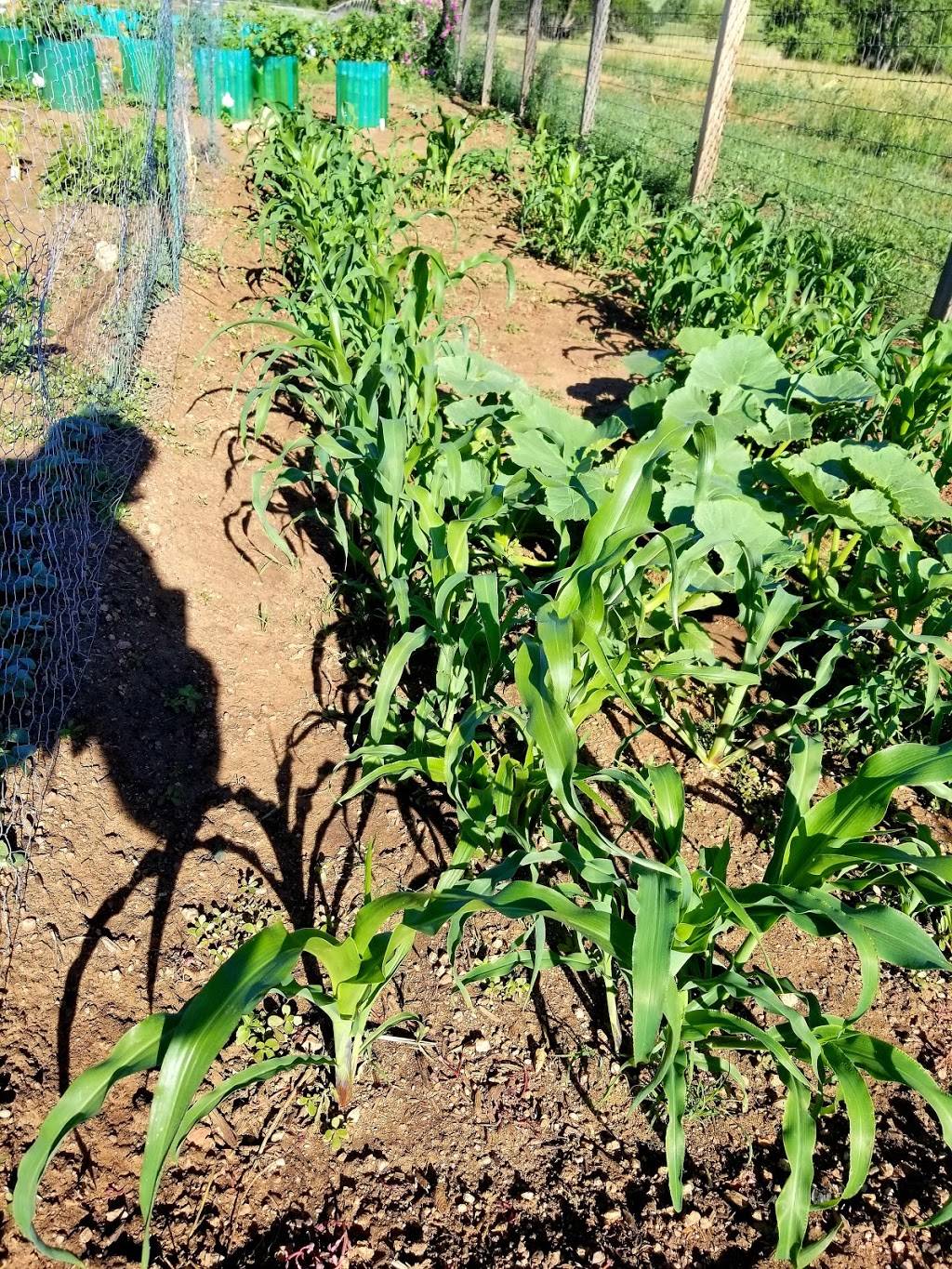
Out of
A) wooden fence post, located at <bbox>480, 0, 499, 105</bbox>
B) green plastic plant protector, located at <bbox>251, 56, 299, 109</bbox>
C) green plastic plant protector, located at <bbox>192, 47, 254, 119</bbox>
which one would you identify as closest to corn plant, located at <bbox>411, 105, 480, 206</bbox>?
green plastic plant protector, located at <bbox>192, 47, 254, 119</bbox>

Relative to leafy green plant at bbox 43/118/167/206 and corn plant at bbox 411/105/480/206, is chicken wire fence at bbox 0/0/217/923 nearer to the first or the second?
leafy green plant at bbox 43/118/167/206

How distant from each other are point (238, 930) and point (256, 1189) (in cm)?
48

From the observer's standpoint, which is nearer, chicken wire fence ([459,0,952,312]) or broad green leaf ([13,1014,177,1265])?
broad green leaf ([13,1014,177,1265])

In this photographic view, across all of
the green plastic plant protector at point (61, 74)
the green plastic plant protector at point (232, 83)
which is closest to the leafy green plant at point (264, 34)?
the green plastic plant protector at point (232, 83)

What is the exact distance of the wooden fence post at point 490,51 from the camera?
9180 mm

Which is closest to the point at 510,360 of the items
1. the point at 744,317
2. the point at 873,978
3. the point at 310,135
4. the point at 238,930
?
the point at 744,317

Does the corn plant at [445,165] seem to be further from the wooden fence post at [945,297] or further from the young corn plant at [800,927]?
the young corn plant at [800,927]

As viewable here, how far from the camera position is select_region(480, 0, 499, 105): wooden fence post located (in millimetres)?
9180

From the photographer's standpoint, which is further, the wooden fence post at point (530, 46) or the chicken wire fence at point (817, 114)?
the wooden fence post at point (530, 46)

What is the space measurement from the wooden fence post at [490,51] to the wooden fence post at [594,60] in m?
2.59

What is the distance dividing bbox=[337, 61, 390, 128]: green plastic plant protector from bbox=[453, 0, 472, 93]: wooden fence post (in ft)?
10.0

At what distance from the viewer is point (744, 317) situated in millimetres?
3688

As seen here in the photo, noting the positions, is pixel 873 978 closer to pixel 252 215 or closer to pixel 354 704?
pixel 354 704

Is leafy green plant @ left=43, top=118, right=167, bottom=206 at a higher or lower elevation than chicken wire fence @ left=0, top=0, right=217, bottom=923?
higher
